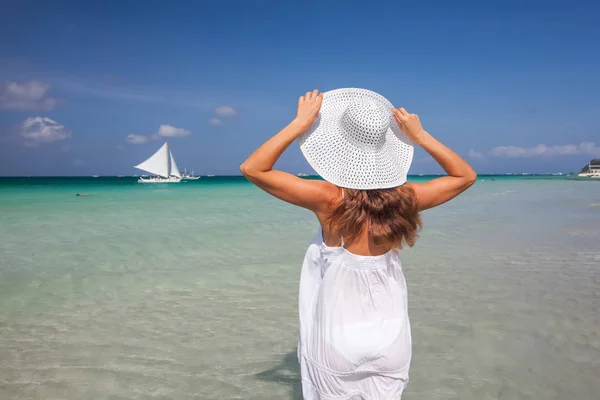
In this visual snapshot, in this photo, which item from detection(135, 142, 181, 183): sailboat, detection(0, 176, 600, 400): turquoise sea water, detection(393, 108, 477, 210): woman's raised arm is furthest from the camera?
detection(135, 142, 181, 183): sailboat

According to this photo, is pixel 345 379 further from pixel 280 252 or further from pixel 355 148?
pixel 280 252

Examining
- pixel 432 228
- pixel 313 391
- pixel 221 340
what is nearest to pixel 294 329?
pixel 221 340

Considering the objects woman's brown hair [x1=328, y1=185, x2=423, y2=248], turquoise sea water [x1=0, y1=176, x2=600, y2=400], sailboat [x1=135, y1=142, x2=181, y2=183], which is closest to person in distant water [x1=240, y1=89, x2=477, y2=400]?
woman's brown hair [x1=328, y1=185, x2=423, y2=248]

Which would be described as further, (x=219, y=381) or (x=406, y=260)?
(x=406, y=260)

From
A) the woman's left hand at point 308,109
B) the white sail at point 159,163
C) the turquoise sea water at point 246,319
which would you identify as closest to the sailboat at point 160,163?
the white sail at point 159,163

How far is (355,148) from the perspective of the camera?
1.78m

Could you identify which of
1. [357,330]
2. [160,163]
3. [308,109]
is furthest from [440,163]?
[160,163]

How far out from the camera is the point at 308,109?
1802mm

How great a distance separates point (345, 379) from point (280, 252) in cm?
A: 631

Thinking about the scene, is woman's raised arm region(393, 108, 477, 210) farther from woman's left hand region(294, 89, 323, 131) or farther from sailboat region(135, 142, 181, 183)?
sailboat region(135, 142, 181, 183)

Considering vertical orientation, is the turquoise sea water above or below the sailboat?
below

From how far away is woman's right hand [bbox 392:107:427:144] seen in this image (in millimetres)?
1928

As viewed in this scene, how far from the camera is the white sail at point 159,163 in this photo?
179ft

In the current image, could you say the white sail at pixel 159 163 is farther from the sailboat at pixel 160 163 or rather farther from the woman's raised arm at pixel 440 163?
the woman's raised arm at pixel 440 163
